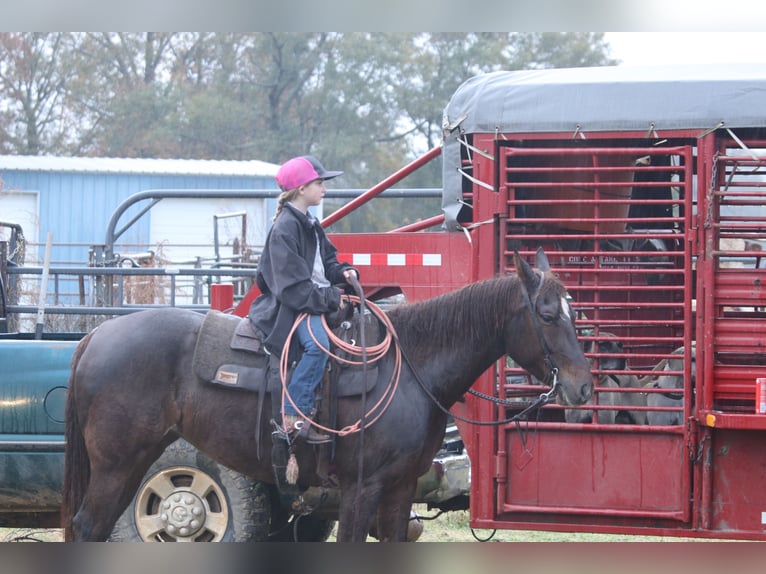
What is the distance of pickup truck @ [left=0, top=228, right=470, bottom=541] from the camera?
609 cm

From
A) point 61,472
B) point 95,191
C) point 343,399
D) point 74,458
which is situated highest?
point 95,191

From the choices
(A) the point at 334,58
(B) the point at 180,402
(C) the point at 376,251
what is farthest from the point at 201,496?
(A) the point at 334,58

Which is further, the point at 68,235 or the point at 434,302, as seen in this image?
the point at 68,235

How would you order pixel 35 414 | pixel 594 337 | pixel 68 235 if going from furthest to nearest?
pixel 68 235
pixel 35 414
pixel 594 337

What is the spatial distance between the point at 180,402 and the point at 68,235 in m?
19.3

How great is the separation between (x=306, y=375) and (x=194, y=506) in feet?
5.06

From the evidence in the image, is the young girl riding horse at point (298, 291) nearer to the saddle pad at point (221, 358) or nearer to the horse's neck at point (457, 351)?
the saddle pad at point (221, 358)

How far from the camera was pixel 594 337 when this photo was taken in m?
5.77

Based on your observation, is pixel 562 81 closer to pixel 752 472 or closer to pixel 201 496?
pixel 752 472

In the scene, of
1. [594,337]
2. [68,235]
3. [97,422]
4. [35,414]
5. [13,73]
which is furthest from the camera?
[13,73]

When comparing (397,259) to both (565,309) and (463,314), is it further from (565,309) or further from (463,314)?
(565,309)

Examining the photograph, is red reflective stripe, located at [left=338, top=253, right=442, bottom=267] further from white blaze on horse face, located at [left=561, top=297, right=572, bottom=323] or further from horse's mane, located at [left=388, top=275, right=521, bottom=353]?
white blaze on horse face, located at [left=561, top=297, right=572, bottom=323]

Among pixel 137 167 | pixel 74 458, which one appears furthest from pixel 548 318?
pixel 137 167

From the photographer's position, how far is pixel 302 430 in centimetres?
507
